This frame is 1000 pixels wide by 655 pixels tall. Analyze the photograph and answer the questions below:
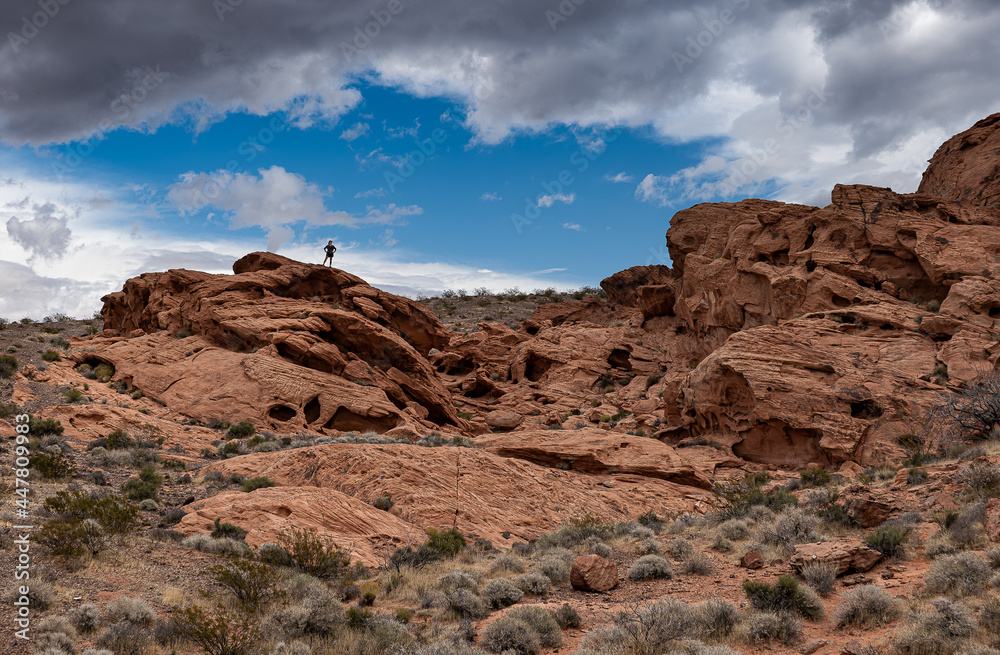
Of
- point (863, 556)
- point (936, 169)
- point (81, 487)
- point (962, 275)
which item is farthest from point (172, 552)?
point (936, 169)

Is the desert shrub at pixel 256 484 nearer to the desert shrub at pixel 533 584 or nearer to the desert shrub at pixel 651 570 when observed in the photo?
the desert shrub at pixel 533 584

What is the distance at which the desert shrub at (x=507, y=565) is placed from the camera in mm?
10506

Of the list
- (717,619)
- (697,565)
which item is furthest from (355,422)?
(717,619)

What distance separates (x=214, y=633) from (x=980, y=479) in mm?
12006

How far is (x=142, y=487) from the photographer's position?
1301cm

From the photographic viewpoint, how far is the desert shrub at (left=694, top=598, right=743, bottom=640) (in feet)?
23.8

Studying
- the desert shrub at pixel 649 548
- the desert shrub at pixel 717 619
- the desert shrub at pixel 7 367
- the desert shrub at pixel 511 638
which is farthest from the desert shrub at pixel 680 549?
the desert shrub at pixel 7 367

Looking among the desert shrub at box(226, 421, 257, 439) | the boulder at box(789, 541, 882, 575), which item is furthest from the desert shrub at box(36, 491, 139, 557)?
the boulder at box(789, 541, 882, 575)

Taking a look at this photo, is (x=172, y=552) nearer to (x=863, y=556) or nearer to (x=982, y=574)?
(x=863, y=556)

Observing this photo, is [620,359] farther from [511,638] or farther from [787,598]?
[511,638]

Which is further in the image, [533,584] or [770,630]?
[533,584]

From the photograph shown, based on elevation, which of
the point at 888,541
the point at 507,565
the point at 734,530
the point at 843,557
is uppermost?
the point at 888,541

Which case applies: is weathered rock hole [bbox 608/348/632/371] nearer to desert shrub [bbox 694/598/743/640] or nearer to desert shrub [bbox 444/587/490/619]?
desert shrub [bbox 444/587/490/619]

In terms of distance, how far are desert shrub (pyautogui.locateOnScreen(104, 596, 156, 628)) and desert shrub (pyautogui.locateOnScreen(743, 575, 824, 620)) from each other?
777 cm
